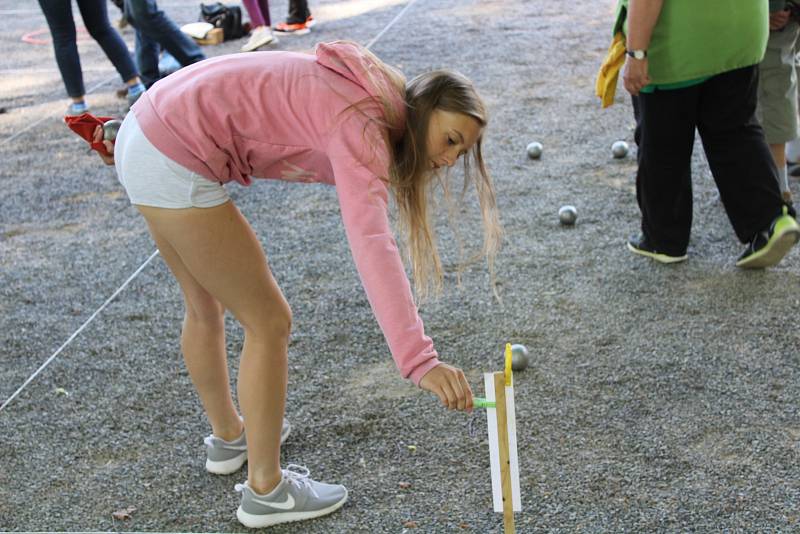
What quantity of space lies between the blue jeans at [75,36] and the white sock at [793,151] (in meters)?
4.21

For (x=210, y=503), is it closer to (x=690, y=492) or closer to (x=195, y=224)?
(x=195, y=224)

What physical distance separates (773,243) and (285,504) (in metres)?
2.07

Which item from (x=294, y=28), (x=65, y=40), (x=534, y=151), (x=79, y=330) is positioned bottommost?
(x=294, y=28)

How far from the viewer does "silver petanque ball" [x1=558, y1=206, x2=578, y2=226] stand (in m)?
4.27

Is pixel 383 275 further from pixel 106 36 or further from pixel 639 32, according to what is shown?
pixel 106 36

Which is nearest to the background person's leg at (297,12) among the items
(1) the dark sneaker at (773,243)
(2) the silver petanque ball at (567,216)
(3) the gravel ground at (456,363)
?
(3) the gravel ground at (456,363)

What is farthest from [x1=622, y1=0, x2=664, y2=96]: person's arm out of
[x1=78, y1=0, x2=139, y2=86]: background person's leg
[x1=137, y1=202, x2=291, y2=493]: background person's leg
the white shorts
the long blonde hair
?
[x1=78, y1=0, x2=139, y2=86]: background person's leg

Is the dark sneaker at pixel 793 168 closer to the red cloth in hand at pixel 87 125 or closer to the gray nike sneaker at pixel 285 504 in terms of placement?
the gray nike sneaker at pixel 285 504

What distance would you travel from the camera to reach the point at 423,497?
2.58 meters

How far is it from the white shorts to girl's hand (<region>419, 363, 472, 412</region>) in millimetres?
680

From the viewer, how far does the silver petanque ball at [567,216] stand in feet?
14.0

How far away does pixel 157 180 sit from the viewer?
7.04 feet

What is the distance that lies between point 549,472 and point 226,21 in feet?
22.7

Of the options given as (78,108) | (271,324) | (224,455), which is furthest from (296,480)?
(78,108)
